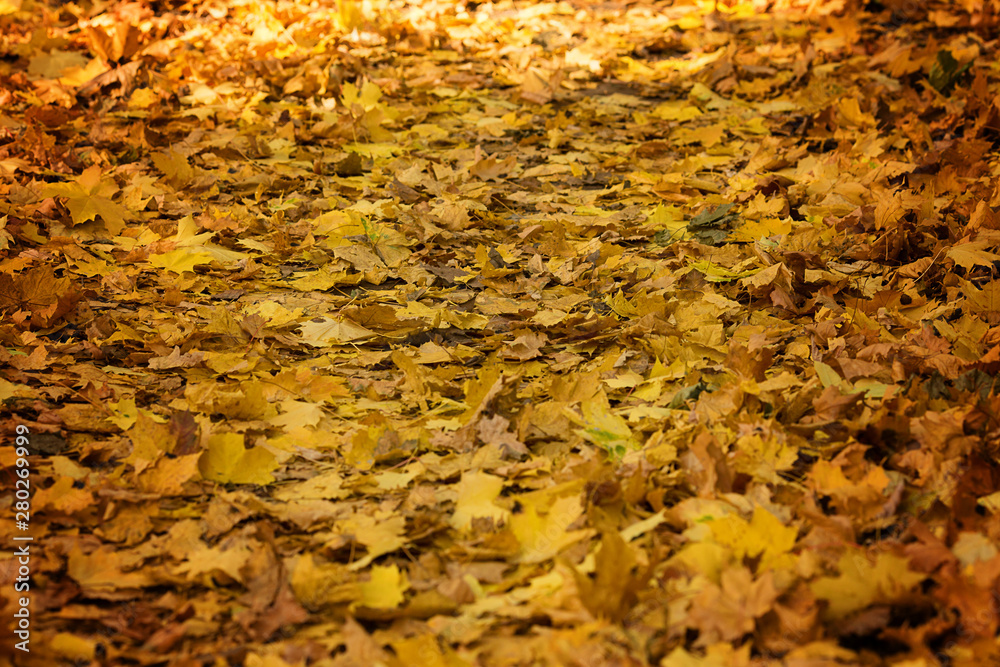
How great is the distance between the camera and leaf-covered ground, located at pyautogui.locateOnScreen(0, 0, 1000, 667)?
5.21 feet

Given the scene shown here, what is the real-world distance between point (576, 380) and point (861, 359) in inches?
32.1

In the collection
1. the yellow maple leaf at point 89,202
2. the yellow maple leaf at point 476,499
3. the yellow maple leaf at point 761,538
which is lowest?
the yellow maple leaf at point 476,499

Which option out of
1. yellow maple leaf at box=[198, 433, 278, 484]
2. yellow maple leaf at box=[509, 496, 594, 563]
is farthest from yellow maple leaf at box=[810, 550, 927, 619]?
yellow maple leaf at box=[198, 433, 278, 484]

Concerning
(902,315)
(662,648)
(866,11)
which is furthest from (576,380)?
(866,11)

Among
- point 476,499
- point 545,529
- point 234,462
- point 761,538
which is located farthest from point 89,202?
point 761,538

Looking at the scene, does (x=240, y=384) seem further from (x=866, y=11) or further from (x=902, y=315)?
(x=866, y=11)

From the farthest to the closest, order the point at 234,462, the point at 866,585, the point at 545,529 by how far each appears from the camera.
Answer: the point at 234,462, the point at 545,529, the point at 866,585

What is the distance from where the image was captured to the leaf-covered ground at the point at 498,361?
5.21ft

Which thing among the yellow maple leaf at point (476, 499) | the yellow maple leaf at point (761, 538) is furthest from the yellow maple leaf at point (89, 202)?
the yellow maple leaf at point (761, 538)

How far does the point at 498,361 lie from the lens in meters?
2.51

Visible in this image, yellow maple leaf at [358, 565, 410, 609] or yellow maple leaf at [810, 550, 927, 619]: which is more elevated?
yellow maple leaf at [810, 550, 927, 619]

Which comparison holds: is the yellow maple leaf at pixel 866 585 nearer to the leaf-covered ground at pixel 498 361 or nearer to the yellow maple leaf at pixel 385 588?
the leaf-covered ground at pixel 498 361

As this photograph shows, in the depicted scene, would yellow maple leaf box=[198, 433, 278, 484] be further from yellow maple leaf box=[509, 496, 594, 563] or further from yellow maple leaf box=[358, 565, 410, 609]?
yellow maple leaf box=[509, 496, 594, 563]

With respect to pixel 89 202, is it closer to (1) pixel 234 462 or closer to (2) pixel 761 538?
(1) pixel 234 462
